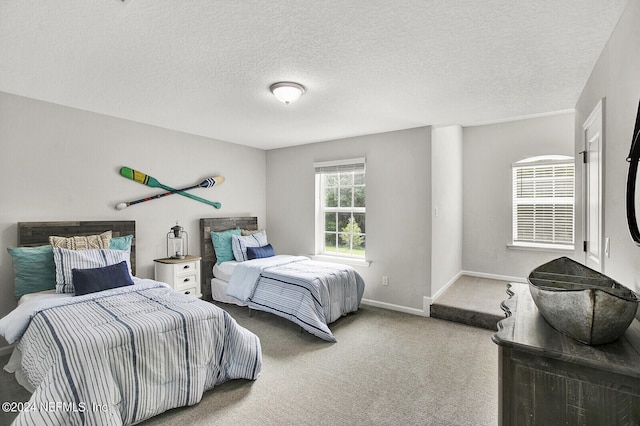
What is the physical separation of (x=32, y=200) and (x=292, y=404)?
10.3 feet

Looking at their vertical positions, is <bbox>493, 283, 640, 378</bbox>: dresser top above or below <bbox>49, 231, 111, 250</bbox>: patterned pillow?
below

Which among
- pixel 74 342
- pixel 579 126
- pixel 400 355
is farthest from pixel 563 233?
pixel 74 342

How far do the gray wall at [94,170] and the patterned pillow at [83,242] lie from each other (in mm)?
333

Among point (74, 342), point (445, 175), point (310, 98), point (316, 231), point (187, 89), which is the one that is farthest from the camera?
point (316, 231)

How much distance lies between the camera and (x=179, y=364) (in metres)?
2.18

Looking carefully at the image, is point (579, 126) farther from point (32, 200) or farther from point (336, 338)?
point (32, 200)

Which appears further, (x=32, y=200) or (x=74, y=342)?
(x=32, y=200)

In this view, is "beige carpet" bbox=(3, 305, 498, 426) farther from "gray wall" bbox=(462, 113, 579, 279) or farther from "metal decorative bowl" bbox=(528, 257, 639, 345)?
"gray wall" bbox=(462, 113, 579, 279)

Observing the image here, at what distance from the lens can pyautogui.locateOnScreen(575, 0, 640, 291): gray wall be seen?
→ 4.89ft

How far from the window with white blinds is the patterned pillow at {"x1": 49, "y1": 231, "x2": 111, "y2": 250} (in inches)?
226

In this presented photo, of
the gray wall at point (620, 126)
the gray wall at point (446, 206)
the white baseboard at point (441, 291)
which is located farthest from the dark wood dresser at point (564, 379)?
the gray wall at point (446, 206)

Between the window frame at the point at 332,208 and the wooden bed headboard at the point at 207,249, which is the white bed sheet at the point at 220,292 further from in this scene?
the window frame at the point at 332,208

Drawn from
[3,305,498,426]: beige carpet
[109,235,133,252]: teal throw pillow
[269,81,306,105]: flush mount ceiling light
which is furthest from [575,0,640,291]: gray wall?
[109,235,133,252]: teal throw pillow

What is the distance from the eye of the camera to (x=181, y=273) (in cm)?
393
